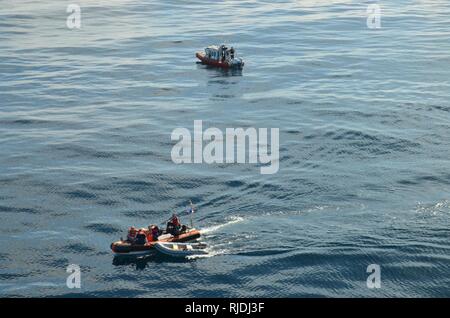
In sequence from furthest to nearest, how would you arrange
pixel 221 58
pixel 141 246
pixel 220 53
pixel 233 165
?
1. pixel 220 53
2. pixel 221 58
3. pixel 233 165
4. pixel 141 246

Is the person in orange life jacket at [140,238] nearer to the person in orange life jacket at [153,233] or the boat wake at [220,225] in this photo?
the person in orange life jacket at [153,233]

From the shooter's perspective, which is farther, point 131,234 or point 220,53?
point 220,53

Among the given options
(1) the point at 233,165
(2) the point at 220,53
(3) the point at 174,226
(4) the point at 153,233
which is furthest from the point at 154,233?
(2) the point at 220,53

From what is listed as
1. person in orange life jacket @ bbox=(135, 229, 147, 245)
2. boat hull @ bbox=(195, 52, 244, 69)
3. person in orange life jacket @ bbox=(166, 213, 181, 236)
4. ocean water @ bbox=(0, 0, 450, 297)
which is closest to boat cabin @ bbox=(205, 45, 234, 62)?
boat hull @ bbox=(195, 52, 244, 69)

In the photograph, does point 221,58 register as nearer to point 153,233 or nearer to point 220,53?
point 220,53

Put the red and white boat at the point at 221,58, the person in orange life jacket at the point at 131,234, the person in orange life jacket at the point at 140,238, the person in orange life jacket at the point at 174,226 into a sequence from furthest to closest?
the red and white boat at the point at 221,58, the person in orange life jacket at the point at 174,226, the person in orange life jacket at the point at 131,234, the person in orange life jacket at the point at 140,238

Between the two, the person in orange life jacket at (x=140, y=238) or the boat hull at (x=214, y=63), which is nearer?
the person in orange life jacket at (x=140, y=238)

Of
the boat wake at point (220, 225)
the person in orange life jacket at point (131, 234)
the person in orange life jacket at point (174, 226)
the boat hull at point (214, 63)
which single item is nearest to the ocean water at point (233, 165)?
the boat wake at point (220, 225)
